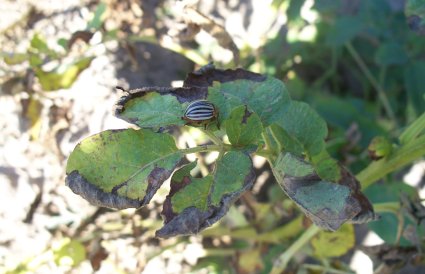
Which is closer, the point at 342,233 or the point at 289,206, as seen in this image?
the point at 342,233

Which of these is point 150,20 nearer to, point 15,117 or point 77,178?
point 15,117

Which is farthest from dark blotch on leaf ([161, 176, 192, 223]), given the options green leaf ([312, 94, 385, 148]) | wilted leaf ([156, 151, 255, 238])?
green leaf ([312, 94, 385, 148])

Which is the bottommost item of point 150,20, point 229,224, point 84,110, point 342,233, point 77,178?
point 342,233

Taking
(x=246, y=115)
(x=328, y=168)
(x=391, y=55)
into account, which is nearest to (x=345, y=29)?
(x=391, y=55)

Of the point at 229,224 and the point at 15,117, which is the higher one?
the point at 15,117

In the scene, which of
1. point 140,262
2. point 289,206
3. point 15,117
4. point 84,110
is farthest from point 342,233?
point 15,117

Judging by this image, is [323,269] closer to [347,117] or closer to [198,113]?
[347,117]
